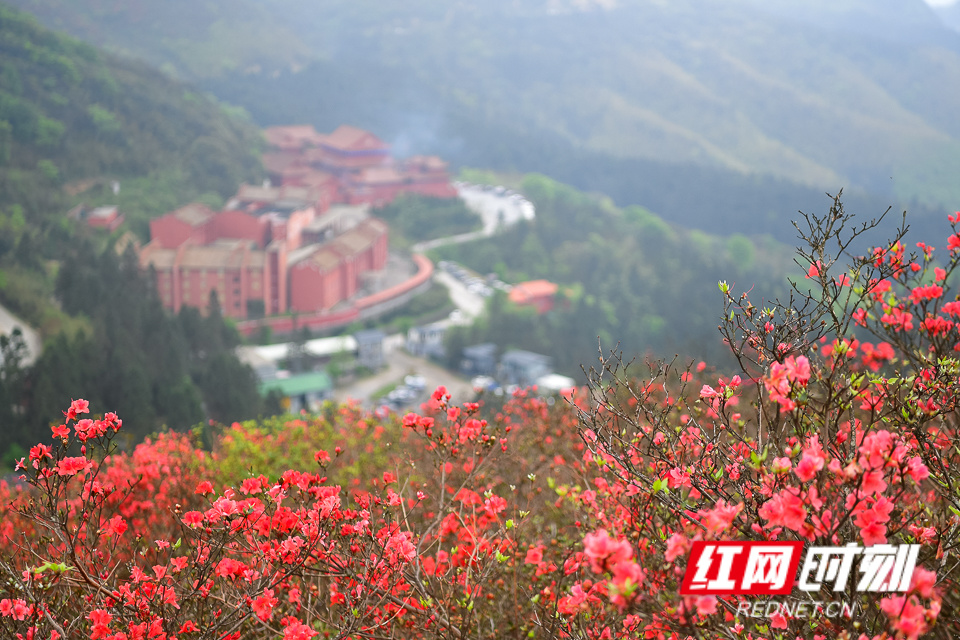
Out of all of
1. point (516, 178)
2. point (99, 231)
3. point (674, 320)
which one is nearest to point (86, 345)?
point (99, 231)

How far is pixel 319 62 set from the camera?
230 ft

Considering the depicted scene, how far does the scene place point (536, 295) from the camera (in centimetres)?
3400

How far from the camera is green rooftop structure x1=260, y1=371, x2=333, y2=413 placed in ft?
73.7

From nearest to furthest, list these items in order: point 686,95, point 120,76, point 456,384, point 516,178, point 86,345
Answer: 1. point 86,345
2. point 456,384
3. point 120,76
4. point 516,178
5. point 686,95

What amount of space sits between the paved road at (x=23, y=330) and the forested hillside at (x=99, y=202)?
8.6 inches

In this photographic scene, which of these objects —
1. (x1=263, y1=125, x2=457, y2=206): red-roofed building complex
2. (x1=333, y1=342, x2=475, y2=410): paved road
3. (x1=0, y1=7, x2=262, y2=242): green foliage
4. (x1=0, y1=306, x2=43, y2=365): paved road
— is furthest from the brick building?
(x1=263, y1=125, x2=457, y2=206): red-roofed building complex

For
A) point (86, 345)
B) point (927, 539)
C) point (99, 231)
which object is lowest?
point (99, 231)

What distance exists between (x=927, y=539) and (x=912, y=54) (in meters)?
101

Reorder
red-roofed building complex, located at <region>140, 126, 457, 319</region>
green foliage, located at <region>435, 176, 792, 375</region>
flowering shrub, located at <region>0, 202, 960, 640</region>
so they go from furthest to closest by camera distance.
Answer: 1. green foliage, located at <region>435, 176, 792, 375</region>
2. red-roofed building complex, located at <region>140, 126, 457, 319</region>
3. flowering shrub, located at <region>0, 202, 960, 640</region>

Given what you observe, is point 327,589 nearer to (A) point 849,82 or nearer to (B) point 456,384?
(B) point 456,384

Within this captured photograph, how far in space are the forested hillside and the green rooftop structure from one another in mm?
2194

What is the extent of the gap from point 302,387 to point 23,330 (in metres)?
7.69

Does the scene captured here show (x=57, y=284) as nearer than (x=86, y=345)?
No

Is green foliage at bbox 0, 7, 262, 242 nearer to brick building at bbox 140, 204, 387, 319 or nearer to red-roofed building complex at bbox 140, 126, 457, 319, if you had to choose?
red-roofed building complex at bbox 140, 126, 457, 319
